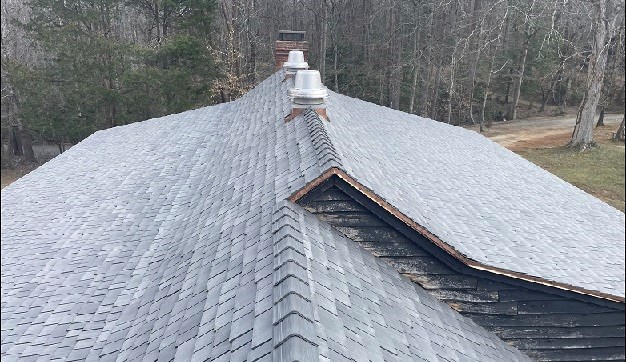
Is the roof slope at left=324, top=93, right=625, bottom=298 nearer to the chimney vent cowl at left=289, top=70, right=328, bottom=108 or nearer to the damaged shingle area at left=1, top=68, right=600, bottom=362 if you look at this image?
the chimney vent cowl at left=289, top=70, right=328, bottom=108

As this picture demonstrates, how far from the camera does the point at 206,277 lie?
4555 millimetres

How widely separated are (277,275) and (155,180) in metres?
5.93

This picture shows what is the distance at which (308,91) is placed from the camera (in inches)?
300

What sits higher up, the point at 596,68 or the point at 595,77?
the point at 596,68

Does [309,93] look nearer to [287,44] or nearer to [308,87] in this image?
[308,87]

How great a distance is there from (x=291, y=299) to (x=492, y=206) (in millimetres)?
5349

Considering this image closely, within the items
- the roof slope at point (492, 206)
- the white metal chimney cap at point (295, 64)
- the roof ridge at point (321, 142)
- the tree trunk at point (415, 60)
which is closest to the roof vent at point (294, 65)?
the white metal chimney cap at point (295, 64)

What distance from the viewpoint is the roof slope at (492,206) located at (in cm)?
570

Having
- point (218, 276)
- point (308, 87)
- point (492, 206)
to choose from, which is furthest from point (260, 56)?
point (218, 276)

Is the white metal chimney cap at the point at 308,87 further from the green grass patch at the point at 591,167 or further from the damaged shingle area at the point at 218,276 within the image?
the green grass patch at the point at 591,167

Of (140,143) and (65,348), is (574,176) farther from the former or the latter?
(65,348)

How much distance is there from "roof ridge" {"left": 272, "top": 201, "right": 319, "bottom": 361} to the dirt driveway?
2274cm

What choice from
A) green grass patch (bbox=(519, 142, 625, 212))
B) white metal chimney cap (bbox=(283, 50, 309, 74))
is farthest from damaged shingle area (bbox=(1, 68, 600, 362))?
green grass patch (bbox=(519, 142, 625, 212))

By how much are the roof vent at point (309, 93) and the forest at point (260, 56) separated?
10.8 m
